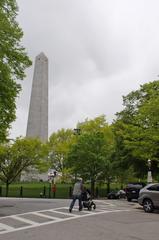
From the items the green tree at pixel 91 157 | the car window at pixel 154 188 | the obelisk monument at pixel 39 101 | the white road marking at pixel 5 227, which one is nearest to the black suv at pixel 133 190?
the car window at pixel 154 188

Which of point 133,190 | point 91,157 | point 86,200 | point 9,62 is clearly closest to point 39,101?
point 91,157

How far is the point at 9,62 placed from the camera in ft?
84.9

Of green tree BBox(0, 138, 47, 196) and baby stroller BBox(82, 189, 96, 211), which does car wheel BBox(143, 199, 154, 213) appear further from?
green tree BBox(0, 138, 47, 196)

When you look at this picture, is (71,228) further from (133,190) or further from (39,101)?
(39,101)

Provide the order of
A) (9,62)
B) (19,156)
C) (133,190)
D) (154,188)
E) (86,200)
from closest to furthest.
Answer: (154,188)
(86,200)
(9,62)
(133,190)
(19,156)

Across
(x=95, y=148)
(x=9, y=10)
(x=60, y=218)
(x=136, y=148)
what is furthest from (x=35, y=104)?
(x=60, y=218)

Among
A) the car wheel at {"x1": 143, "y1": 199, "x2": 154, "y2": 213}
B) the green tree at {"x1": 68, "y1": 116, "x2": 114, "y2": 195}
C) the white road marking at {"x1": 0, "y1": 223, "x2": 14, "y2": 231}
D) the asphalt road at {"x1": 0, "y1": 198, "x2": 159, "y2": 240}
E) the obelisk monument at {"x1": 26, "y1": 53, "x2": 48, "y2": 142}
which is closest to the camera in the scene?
the asphalt road at {"x1": 0, "y1": 198, "x2": 159, "y2": 240}

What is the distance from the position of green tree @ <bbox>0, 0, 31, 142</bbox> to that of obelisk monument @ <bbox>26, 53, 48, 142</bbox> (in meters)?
36.0

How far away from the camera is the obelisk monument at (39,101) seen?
6334 centimetres

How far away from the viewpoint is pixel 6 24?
82.1ft

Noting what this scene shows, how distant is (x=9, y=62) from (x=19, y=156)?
29.7m

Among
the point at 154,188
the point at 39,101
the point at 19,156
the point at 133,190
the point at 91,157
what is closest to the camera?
the point at 154,188

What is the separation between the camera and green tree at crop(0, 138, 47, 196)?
54219 millimetres

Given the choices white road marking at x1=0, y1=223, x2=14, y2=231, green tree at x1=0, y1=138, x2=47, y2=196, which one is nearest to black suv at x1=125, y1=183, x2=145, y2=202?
green tree at x1=0, y1=138, x2=47, y2=196
